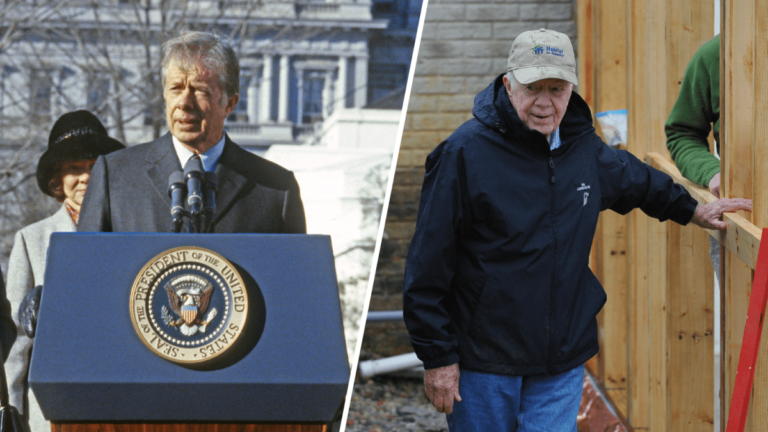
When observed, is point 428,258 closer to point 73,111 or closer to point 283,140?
point 283,140

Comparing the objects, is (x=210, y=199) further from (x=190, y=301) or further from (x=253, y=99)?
(x=253, y=99)

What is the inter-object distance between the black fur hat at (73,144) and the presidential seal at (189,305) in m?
1.01

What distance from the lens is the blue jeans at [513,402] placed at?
2.04 metres

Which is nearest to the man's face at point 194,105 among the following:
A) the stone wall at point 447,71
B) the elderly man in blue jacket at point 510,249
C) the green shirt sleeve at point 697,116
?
the elderly man in blue jacket at point 510,249

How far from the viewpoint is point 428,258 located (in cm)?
196

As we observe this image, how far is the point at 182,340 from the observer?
201 centimetres

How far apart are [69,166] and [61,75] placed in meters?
0.42

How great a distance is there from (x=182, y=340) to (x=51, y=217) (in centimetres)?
118

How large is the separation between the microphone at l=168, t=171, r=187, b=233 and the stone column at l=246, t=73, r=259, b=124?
0.62 metres

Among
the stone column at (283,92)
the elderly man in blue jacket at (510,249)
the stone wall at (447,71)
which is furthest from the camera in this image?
the stone wall at (447,71)

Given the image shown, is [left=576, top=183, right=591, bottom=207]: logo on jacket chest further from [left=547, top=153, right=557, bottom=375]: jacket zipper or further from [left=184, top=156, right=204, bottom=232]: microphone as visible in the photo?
[left=184, top=156, right=204, bottom=232]: microphone

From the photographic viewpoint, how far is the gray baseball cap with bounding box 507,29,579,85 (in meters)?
1.90

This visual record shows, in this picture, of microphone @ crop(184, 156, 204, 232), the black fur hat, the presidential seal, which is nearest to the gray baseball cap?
the presidential seal

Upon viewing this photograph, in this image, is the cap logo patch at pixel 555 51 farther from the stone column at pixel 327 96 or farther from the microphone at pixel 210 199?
the stone column at pixel 327 96
